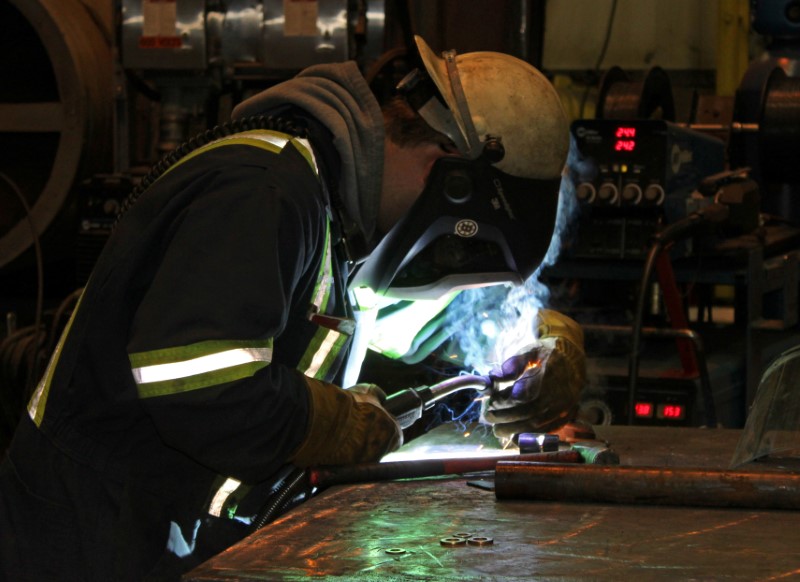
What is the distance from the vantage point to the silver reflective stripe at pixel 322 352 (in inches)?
74.5

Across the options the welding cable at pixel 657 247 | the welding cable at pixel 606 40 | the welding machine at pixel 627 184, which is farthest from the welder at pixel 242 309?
the welding cable at pixel 606 40

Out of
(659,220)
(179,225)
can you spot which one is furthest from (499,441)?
(659,220)

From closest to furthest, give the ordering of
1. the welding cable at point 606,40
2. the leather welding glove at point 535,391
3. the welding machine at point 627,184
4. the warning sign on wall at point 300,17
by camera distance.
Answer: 1. the leather welding glove at point 535,391
2. the welding machine at point 627,184
3. the warning sign on wall at point 300,17
4. the welding cable at point 606,40

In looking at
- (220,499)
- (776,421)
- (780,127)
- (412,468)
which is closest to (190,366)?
(220,499)

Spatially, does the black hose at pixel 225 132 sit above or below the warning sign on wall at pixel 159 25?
below

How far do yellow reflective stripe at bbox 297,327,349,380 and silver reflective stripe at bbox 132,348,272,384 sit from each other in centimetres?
29

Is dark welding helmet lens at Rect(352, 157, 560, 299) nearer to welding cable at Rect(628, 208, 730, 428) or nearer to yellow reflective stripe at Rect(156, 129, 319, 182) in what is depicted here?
yellow reflective stripe at Rect(156, 129, 319, 182)

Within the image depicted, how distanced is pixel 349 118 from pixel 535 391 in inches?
27.9

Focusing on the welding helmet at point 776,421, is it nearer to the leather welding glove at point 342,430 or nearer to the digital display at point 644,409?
the leather welding glove at point 342,430

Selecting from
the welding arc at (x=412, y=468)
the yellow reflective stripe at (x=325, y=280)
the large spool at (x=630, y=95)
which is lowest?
the welding arc at (x=412, y=468)

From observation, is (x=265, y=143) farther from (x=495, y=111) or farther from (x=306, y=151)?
(x=495, y=111)

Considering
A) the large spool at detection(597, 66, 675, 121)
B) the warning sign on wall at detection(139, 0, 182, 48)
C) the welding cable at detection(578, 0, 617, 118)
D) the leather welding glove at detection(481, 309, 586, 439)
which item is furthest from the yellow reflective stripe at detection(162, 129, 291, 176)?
the welding cable at detection(578, 0, 617, 118)

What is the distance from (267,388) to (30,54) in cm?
447

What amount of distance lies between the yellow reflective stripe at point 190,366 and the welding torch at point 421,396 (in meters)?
0.50
